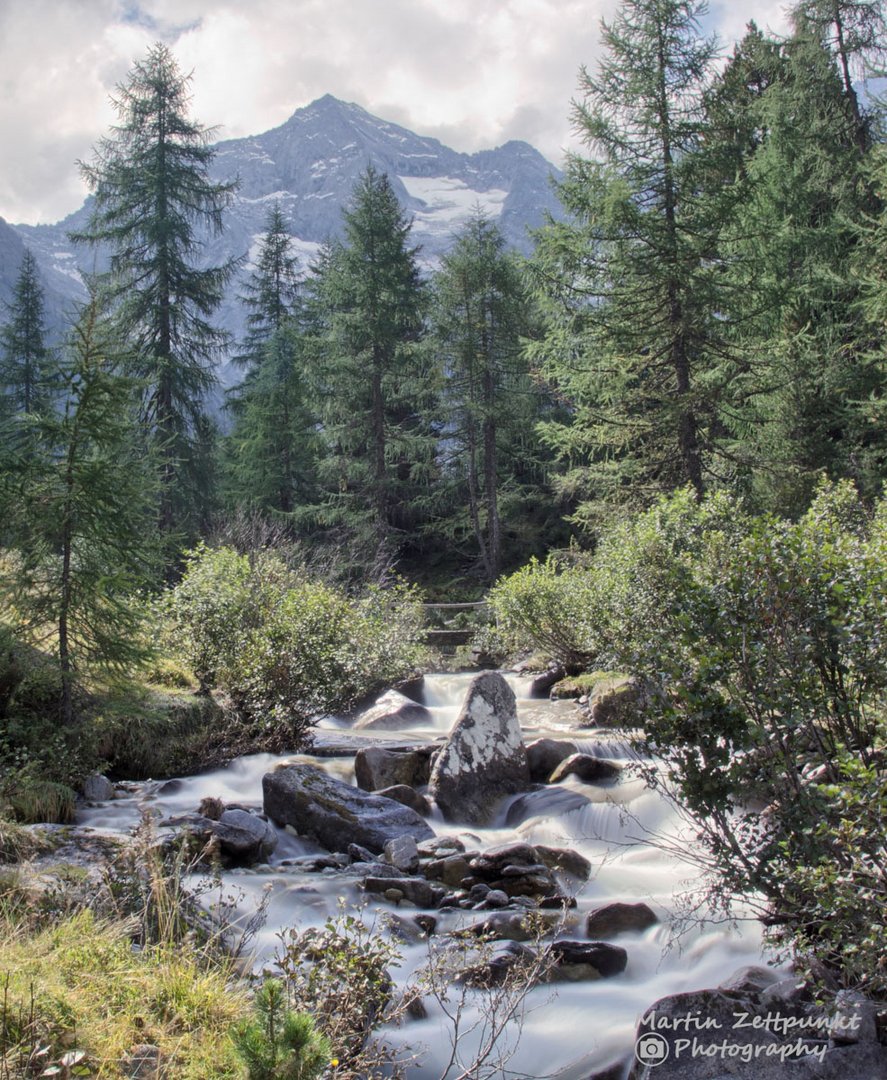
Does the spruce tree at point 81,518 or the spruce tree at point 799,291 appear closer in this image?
the spruce tree at point 81,518

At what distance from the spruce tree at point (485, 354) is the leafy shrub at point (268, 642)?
1406cm

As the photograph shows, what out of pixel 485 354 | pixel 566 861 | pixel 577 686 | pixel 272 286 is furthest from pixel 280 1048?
pixel 272 286

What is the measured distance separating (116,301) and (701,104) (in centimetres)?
→ 1628

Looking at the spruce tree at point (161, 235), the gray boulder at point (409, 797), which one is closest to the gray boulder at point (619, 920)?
the gray boulder at point (409, 797)

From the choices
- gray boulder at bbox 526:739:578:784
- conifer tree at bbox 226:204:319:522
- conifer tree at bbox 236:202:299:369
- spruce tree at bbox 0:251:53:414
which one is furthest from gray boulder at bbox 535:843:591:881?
conifer tree at bbox 236:202:299:369

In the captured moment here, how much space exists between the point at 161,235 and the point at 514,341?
11.6 metres

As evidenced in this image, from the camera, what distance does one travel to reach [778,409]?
17.9m

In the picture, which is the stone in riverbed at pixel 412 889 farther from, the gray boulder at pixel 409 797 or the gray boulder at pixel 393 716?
the gray boulder at pixel 393 716

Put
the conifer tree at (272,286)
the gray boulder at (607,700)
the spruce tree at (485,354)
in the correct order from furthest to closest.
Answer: the conifer tree at (272,286), the spruce tree at (485,354), the gray boulder at (607,700)

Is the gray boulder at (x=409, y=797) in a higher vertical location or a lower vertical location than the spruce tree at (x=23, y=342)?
lower

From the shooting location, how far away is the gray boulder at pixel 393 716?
1155cm

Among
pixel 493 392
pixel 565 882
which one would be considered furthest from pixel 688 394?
pixel 493 392

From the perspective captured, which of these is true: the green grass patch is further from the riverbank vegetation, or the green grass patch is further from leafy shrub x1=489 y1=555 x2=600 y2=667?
leafy shrub x1=489 y1=555 x2=600 y2=667

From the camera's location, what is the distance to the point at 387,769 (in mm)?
8289
